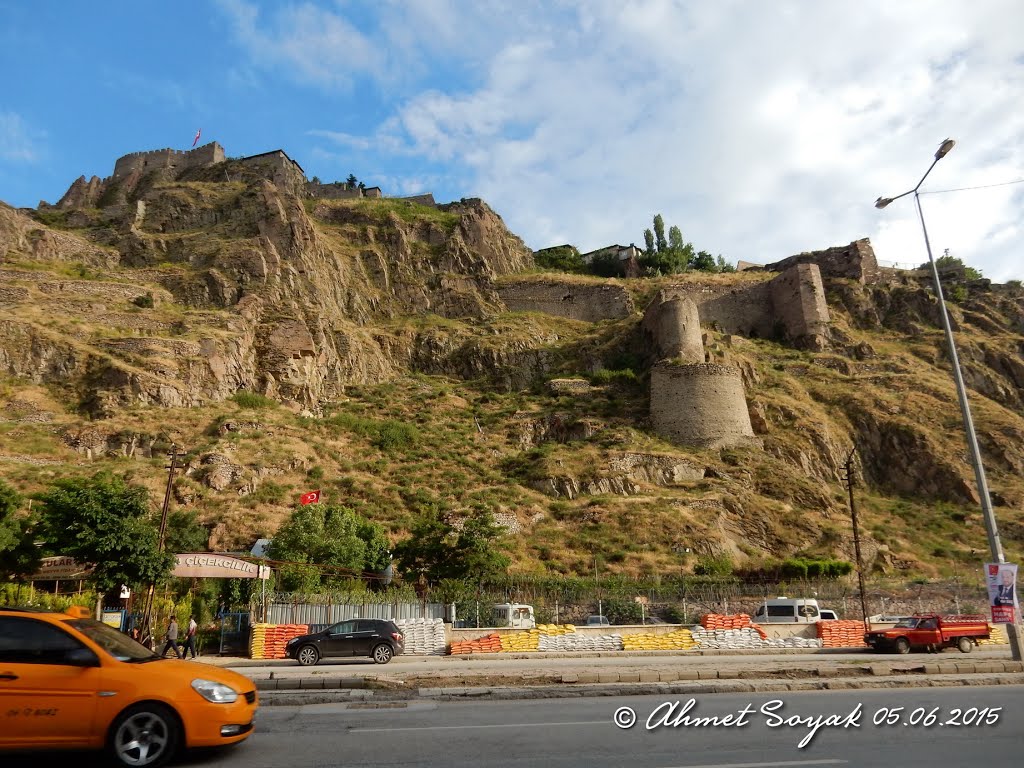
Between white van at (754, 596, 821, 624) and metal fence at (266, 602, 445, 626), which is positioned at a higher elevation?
metal fence at (266, 602, 445, 626)

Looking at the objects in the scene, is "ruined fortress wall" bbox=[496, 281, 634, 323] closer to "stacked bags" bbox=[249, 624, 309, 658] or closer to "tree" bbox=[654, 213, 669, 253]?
"tree" bbox=[654, 213, 669, 253]

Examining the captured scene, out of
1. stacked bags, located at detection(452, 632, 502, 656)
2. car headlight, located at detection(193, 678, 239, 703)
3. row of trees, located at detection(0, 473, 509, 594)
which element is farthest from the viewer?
stacked bags, located at detection(452, 632, 502, 656)

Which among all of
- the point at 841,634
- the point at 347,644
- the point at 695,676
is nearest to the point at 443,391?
the point at 841,634

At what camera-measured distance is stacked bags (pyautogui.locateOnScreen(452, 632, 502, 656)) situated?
20719 mm

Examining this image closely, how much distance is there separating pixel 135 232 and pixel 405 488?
40574 mm

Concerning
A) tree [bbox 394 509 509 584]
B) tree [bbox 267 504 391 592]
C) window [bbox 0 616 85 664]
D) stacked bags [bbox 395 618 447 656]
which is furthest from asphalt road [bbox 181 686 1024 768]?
tree [bbox 394 509 509 584]

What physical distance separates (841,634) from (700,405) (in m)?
27.6

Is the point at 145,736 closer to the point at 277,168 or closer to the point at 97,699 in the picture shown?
the point at 97,699

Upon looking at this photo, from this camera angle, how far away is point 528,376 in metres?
62.7

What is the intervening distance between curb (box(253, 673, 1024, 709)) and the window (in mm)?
5070

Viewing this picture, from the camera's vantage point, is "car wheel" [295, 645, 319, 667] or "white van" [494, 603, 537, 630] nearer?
"car wheel" [295, 645, 319, 667]

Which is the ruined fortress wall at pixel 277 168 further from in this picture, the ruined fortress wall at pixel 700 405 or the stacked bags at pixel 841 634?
the stacked bags at pixel 841 634

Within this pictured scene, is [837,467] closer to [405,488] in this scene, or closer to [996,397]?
[996,397]

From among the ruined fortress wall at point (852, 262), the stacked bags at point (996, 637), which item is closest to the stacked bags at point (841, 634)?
the stacked bags at point (996, 637)
